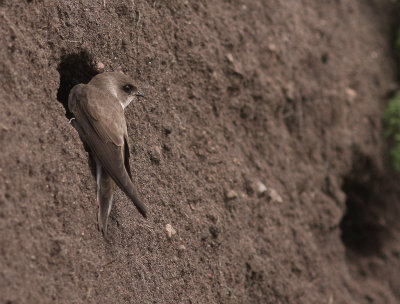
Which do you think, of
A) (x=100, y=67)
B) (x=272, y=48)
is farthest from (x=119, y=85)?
(x=272, y=48)

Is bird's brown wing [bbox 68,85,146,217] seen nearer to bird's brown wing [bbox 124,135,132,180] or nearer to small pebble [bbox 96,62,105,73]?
bird's brown wing [bbox 124,135,132,180]

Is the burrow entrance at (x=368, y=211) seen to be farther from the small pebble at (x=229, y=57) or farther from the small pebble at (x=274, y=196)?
the small pebble at (x=229, y=57)

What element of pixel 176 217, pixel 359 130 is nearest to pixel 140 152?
pixel 176 217

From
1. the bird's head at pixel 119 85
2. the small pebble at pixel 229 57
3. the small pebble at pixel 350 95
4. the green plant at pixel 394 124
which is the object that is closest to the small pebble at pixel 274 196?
the small pebble at pixel 229 57

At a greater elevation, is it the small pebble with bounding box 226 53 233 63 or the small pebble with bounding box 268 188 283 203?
the small pebble with bounding box 226 53 233 63

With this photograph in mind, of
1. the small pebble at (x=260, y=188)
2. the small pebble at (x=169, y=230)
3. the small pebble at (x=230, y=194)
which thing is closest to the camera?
the small pebble at (x=169, y=230)

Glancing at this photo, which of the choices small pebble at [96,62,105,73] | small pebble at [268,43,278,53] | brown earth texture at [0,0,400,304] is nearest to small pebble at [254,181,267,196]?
brown earth texture at [0,0,400,304]

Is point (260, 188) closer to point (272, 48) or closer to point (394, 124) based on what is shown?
point (272, 48)
